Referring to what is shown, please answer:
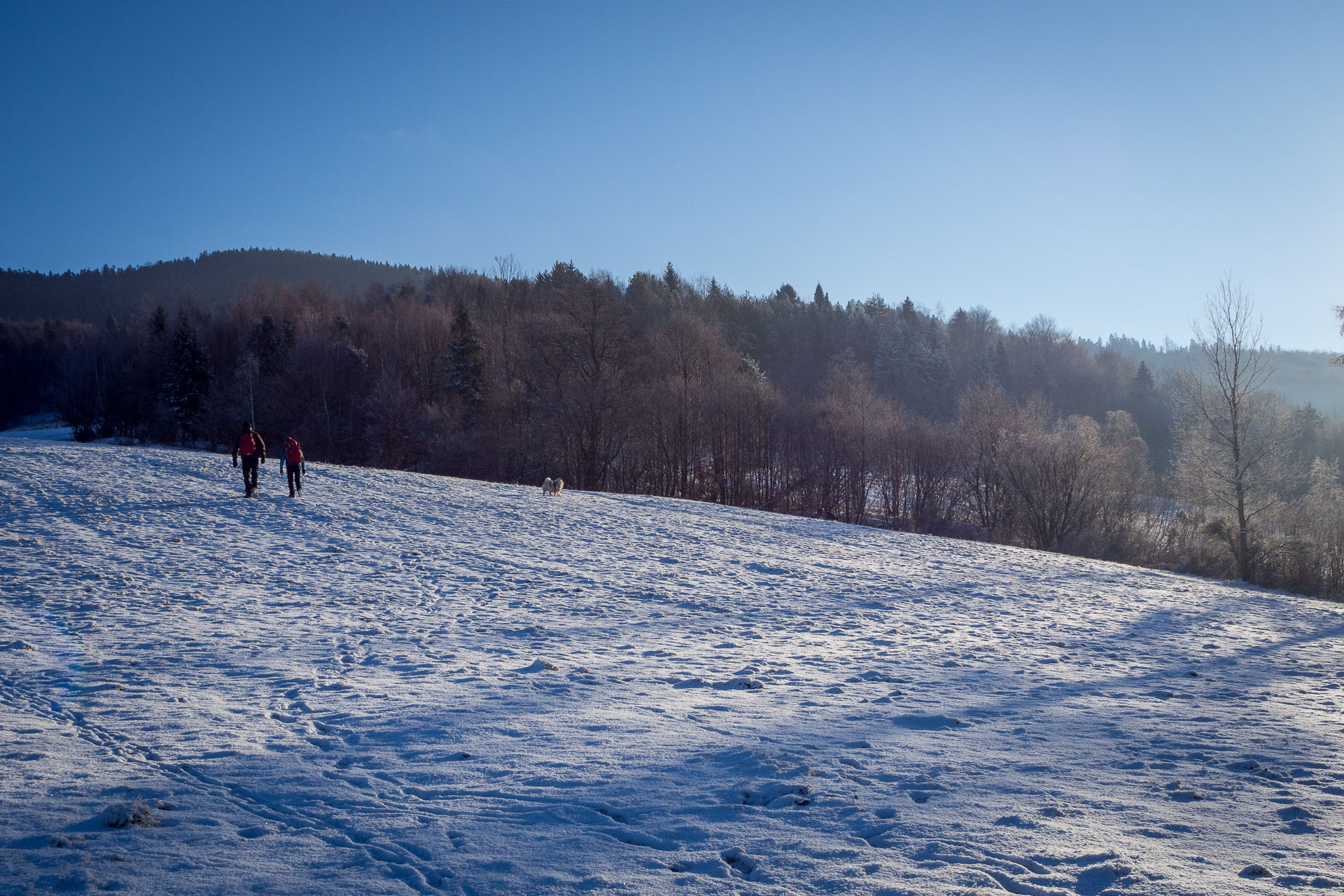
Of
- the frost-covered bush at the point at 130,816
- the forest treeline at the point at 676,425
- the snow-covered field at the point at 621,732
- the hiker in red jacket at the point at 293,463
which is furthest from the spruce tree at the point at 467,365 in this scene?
the frost-covered bush at the point at 130,816

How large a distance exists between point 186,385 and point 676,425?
46.5 meters

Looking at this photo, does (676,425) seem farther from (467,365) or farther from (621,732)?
(621,732)

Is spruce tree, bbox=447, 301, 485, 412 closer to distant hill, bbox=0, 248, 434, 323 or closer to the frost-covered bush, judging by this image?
the frost-covered bush

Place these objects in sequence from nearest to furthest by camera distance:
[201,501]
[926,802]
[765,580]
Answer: [926,802], [765,580], [201,501]

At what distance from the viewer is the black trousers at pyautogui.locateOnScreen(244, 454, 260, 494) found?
2105cm

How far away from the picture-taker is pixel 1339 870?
4.29 m

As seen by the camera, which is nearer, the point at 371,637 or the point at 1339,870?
the point at 1339,870

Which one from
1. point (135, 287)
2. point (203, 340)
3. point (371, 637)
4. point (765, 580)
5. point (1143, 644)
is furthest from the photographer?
point (135, 287)

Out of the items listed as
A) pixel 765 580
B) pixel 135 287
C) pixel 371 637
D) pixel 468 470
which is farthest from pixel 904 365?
pixel 135 287

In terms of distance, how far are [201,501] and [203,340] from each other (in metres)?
77.2

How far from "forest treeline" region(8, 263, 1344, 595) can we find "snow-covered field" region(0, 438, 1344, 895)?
22.2m

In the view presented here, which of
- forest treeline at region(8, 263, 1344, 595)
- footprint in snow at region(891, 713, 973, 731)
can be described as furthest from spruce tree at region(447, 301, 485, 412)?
footprint in snow at region(891, 713, 973, 731)

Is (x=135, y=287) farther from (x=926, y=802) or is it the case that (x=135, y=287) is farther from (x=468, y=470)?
(x=926, y=802)

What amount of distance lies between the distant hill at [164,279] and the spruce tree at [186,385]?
292ft
